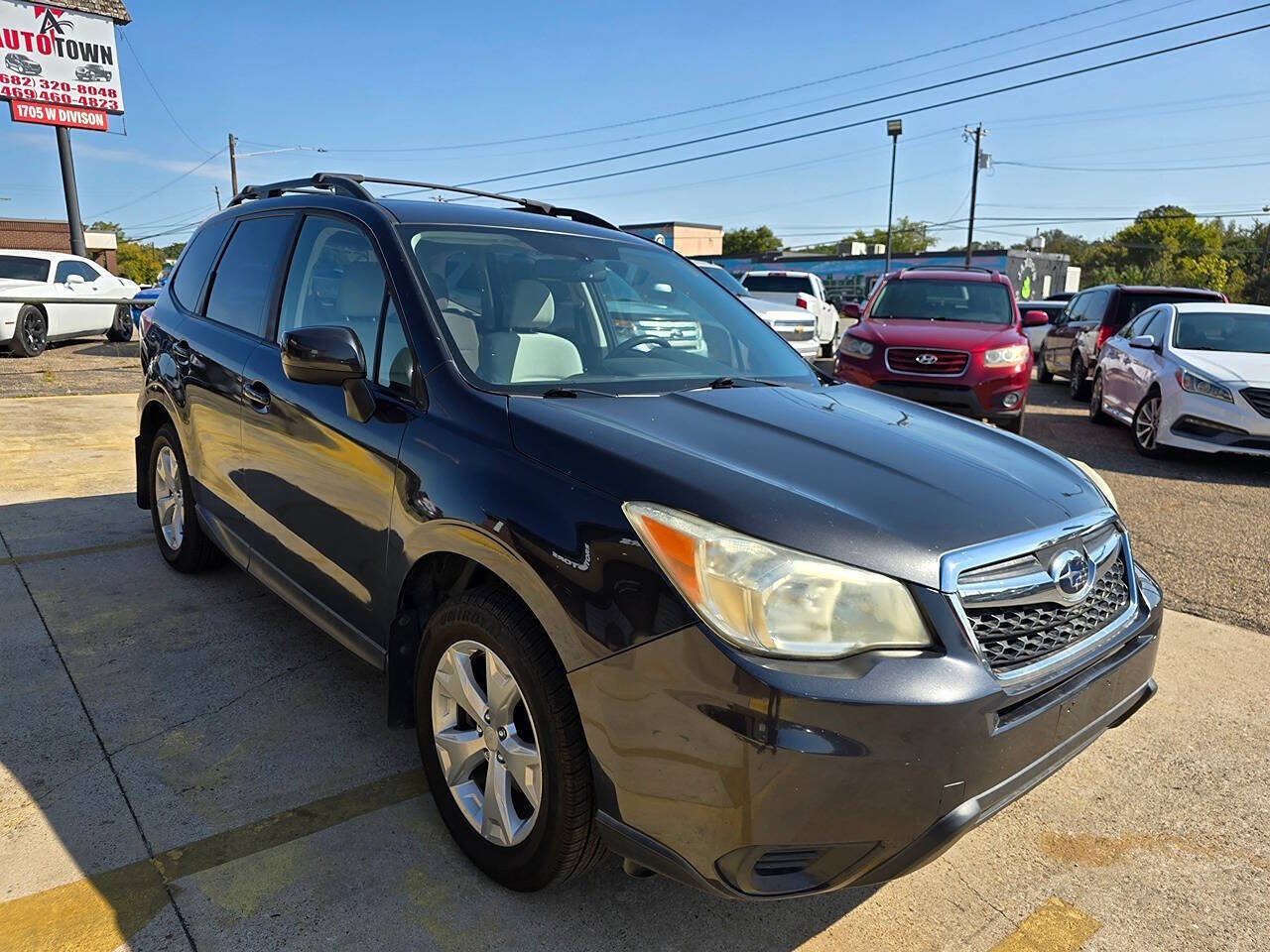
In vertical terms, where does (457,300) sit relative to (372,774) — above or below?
above

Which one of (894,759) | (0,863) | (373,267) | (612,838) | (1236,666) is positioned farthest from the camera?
(1236,666)

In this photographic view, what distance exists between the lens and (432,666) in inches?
98.3

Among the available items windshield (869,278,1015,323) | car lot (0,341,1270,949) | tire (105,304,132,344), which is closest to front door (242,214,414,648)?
car lot (0,341,1270,949)

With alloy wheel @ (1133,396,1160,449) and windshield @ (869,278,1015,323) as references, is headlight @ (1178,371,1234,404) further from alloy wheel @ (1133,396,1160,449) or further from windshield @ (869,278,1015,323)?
windshield @ (869,278,1015,323)

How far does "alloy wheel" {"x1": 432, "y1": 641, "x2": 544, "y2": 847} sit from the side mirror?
83cm

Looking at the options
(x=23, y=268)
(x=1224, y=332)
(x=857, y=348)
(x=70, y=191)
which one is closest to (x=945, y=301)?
(x=857, y=348)

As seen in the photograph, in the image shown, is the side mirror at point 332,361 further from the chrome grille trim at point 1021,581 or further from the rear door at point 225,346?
the chrome grille trim at point 1021,581

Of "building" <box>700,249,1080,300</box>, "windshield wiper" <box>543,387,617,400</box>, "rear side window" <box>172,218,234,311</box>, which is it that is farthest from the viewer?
"building" <box>700,249,1080,300</box>

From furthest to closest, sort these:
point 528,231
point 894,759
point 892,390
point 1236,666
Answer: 1. point 892,390
2. point 1236,666
3. point 528,231
4. point 894,759

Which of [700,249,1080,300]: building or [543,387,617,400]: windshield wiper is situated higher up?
[700,249,1080,300]: building

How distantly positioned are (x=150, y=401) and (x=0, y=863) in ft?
8.85

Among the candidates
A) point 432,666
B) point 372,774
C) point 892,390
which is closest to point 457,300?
point 432,666

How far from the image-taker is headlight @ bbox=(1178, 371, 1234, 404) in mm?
7980

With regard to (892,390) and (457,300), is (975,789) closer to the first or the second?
(457,300)
